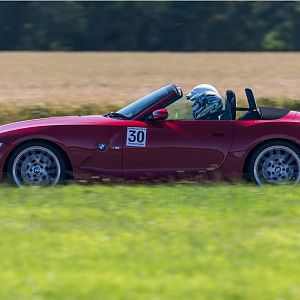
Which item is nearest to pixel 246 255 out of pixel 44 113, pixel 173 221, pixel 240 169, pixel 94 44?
pixel 173 221

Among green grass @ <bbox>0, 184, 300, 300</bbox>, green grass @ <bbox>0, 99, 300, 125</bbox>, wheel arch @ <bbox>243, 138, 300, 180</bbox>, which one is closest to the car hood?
green grass @ <bbox>0, 184, 300, 300</bbox>

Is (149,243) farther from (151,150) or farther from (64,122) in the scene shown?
(64,122)

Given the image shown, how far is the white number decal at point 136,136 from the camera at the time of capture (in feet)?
30.7

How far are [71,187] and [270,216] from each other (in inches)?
96.3

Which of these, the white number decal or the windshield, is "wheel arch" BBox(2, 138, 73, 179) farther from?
the windshield

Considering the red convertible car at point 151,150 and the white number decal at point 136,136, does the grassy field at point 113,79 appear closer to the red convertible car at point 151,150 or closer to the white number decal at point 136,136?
the red convertible car at point 151,150

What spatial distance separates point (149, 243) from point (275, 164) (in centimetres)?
387

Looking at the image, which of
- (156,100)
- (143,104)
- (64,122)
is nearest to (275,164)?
(156,100)

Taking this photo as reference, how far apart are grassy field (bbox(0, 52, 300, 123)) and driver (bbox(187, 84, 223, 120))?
5.39m

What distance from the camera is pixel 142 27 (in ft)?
262

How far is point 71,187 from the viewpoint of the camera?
8.47m

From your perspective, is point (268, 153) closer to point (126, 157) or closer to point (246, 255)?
point (126, 157)

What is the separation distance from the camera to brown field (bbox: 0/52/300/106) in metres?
22.2

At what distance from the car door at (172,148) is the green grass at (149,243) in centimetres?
107
